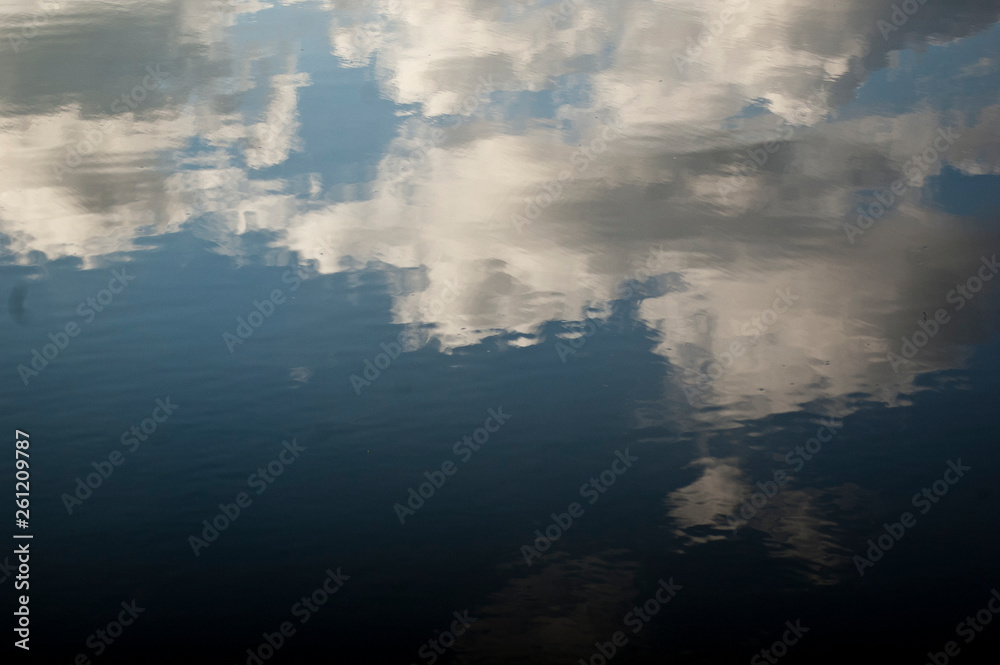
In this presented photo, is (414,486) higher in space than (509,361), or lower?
lower

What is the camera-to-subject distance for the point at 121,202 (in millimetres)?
7645

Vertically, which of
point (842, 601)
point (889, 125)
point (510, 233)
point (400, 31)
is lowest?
point (842, 601)

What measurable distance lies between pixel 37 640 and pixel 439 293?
3.35 metres

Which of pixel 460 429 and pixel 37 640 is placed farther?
pixel 460 429

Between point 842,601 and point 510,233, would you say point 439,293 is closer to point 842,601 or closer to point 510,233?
point 510,233

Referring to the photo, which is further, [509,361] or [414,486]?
[509,361]

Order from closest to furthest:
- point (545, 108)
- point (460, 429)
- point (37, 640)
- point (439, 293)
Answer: point (37, 640), point (460, 429), point (439, 293), point (545, 108)

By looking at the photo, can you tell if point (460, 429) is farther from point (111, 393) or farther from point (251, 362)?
point (111, 393)

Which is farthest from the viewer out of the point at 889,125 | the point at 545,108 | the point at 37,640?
the point at 545,108

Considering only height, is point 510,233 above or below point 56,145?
below

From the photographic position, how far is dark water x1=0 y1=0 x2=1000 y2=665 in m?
4.31

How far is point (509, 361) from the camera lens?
5809mm

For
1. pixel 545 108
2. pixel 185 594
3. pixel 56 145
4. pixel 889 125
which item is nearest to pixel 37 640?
pixel 185 594

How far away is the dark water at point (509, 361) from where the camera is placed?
4.31m
